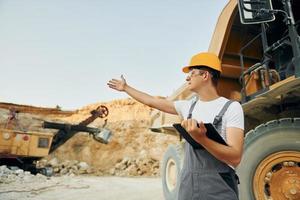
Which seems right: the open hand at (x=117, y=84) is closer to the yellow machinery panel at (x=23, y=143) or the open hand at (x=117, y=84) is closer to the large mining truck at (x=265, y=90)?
the large mining truck at (x=265, y=90)

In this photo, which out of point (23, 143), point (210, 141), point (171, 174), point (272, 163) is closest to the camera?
point (210, 141)

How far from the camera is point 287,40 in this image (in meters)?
3.16

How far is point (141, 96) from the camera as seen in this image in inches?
83.9

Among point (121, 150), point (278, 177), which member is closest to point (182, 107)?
point (278, 177)

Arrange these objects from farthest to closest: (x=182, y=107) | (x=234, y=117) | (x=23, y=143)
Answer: (x=23, y=143)
(x=182, y=107)
(x=234, y=117)

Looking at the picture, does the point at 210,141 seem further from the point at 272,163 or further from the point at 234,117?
the point at 272,163

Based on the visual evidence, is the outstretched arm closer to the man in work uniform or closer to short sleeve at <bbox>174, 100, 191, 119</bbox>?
short sleeve at <bbox>174, 100, 191, 119</bbox>

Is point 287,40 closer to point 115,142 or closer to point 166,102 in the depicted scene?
point 166,102

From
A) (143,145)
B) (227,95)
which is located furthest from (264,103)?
(143,145)

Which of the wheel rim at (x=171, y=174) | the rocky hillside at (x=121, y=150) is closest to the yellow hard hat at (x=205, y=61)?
the wheel rim at (x=171, y=174)

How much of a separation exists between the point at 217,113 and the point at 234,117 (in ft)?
0.35

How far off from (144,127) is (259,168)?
61.3ft

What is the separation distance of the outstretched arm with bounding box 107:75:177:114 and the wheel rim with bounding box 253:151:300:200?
1.47 m

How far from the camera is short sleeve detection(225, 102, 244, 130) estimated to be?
149 centimetres
